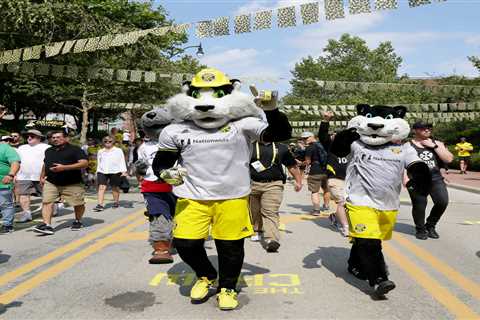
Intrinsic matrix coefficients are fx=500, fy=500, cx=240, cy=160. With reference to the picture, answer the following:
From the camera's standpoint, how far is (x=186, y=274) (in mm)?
5273

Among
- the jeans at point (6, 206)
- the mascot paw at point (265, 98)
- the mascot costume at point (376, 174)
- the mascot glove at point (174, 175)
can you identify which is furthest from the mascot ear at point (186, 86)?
the jeans at point (6, 206)

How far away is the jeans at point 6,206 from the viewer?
7.90 m

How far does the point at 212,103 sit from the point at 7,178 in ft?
15.7

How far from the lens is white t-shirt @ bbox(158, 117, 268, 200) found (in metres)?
4.26

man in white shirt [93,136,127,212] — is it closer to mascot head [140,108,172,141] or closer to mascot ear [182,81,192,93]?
mascot head [140,108,172,141]

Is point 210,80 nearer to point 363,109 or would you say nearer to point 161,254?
point 363,109

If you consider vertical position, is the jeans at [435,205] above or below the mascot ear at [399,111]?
below

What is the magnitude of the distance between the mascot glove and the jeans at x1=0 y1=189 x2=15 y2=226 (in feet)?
15.5

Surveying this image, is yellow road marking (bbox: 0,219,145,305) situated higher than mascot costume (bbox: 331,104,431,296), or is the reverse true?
mascot costume (bbox: 331,104,431,296)

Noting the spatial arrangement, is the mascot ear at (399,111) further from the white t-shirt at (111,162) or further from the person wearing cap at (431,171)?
the white t-shirt at (111,162)

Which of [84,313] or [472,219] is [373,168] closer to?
[84,313]

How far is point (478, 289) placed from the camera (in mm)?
4766

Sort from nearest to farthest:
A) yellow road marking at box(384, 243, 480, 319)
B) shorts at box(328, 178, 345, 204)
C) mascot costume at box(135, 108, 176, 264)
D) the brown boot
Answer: yellow road marking at box(384, 243, 480, 319) < the brown boot < mascot costume at box(135, 108, 176, 264) < shorts at box(328, 178, 345, 204)

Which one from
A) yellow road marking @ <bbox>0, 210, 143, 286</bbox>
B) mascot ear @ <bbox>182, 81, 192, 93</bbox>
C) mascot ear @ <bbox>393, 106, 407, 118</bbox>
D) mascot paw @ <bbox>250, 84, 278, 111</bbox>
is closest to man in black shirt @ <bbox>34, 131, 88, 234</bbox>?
yellow road marking @ <bbox>0, 210, 143, 286</bbox>
